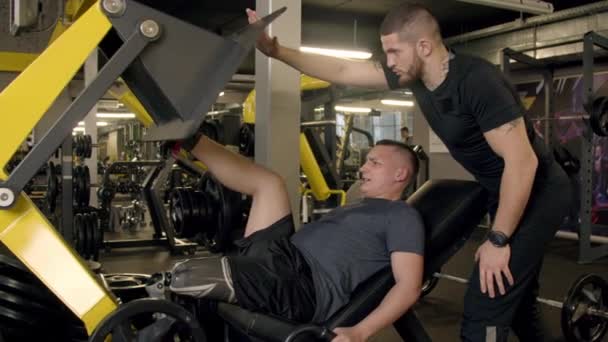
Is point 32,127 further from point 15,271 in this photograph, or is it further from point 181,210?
point 181,210

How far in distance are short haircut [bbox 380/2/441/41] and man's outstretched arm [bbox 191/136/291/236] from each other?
0.51 meters

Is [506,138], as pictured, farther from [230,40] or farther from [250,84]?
[250,84]

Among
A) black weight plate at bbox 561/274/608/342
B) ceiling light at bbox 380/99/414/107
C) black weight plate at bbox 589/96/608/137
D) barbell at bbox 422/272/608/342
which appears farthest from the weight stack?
ceiling light at bbox 380/99/414/107

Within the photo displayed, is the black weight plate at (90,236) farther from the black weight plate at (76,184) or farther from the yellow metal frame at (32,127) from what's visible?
the yellow metal frame at (32,127)

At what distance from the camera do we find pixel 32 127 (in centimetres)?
114

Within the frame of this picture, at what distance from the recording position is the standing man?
1.32 meters

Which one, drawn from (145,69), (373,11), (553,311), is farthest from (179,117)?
(373,11)

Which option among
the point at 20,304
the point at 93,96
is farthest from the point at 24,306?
the point at 93,96

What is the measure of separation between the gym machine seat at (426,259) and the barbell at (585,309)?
704mm

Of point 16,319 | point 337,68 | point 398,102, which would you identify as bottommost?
point 16,319

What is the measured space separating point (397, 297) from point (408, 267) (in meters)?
0.08

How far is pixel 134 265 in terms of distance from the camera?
4.05 metres

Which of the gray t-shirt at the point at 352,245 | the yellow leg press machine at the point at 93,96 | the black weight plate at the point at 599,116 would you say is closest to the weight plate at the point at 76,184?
the gray t-shirt at the point at 352,245

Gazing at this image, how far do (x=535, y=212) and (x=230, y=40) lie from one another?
91 cm
